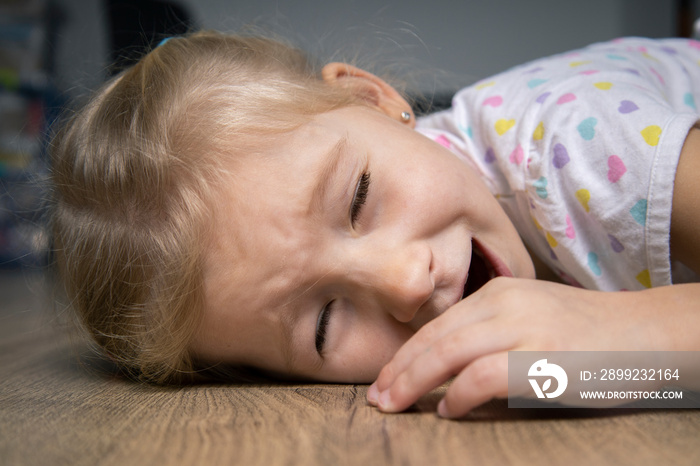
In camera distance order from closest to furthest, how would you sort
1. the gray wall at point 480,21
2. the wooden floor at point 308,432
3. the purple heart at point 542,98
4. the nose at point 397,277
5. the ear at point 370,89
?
the wooden floor at point 308,432, the nose at point 397,277, the purple heart at point 542,98, the ear at point 370,89, the gray wall at point 480,21

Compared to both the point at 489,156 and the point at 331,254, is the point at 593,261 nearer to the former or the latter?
the point at 489,156

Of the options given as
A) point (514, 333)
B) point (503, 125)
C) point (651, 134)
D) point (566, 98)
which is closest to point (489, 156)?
point (503, 125)

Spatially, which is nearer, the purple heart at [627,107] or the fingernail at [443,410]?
the fingernail at [443,410]

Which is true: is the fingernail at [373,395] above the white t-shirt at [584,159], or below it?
below

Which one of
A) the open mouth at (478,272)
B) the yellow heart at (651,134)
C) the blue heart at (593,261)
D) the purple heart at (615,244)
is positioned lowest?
the open mouth at (478,272)

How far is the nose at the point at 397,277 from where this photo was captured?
0.66 meters

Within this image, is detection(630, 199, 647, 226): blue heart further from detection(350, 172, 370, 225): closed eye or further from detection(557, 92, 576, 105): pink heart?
detection(350, 172, 370, 225): closed eye

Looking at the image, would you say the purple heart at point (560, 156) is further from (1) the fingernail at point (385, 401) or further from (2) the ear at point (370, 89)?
(1) the fingernail at point (385, 401)

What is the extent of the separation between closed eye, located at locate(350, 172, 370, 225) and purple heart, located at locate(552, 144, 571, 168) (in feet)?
0.92

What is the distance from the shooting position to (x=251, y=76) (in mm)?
904

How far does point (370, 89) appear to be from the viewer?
3.34 ft

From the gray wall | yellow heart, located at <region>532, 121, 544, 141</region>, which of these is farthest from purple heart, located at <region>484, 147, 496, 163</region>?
the gray wall

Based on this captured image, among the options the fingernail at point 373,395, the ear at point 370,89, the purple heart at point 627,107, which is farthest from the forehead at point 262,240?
the purple heart at point 627,107

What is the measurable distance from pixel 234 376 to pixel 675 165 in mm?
653
